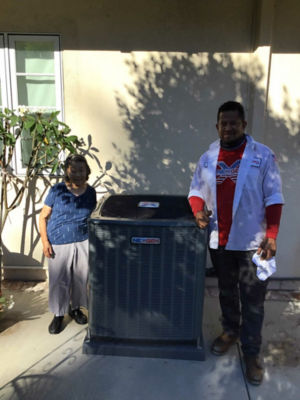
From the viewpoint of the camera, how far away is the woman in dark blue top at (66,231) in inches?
116

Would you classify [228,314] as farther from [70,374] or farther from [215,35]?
[215,35]

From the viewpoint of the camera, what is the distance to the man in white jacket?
2408mm

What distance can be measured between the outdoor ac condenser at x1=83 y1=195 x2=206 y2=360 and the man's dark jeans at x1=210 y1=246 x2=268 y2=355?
0.64ft

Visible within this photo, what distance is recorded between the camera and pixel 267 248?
2383 mm

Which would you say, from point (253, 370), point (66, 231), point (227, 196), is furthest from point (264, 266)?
point (66, 231)

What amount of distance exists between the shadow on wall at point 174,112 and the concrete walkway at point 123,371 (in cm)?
163

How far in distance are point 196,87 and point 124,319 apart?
2444mm

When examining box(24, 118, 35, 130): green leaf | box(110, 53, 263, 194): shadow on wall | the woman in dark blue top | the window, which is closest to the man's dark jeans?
the woman in dark blue top

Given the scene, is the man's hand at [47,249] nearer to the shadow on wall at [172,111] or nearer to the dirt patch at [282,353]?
the shadow on wall at [172,111]

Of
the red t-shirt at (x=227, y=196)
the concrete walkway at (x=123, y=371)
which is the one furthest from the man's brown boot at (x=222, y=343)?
the red t-shirt at (x=227, y=196)

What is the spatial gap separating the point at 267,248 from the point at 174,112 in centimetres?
197

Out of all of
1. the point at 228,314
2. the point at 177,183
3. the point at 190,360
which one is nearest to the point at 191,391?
the point at 190,360

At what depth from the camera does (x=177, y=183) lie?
3924mm

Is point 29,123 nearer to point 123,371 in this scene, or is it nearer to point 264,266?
point 123,371
